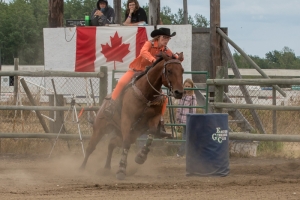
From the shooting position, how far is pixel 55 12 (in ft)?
50.8

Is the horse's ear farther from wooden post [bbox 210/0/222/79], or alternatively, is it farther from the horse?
wooden post [bbox 210/0/222/79]

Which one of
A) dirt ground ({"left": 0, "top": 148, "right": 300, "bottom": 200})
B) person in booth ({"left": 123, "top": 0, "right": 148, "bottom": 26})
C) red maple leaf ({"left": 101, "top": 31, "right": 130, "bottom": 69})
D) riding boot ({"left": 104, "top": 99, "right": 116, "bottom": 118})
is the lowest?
dirt ground ({"left": 0, "top": 148, "right": 300, "bottom": 200})

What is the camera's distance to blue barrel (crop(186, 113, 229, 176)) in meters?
10.3

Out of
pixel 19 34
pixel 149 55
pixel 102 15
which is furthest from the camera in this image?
pixel 19 34

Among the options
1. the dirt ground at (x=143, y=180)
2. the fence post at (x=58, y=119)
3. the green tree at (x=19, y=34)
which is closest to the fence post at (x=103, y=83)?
the dirt ground at (x=143, y=180)

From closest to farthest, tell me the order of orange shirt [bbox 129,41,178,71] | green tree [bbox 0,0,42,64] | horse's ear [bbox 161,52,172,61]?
horse's ear [bbox 161,52,172,61] → orange shirt [bbox 129,41,178,71] → green tree [bbox 0,0,42,64]

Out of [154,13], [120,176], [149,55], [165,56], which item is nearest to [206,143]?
[120,176]

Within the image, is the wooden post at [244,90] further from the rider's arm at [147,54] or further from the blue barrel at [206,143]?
the rider's arm at [147,54]

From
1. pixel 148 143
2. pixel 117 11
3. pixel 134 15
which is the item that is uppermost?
pixel 117 11

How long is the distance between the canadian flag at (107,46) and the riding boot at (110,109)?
362 centimetres

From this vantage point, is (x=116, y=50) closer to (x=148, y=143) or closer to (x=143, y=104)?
(x=143, y=104)

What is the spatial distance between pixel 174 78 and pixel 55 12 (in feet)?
22.2

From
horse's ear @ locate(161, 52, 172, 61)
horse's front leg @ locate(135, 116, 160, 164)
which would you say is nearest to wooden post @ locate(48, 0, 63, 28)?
horse's front leg @ locate(135, 116, 160, 164)

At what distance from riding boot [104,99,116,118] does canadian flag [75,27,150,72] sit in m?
3.62
